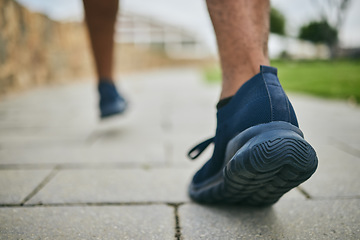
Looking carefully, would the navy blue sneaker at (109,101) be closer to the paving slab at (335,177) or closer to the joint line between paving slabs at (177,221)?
the joint line between paving slabs at (177,221)

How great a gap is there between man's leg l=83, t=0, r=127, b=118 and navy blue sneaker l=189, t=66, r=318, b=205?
104 centimetres

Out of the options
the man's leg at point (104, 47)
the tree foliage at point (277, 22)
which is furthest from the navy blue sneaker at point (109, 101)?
the tree foliage at point (277, 22)

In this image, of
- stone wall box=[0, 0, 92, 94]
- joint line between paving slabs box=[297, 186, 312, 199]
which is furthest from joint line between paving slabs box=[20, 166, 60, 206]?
stone wall box=[0, 0, 92, 94]

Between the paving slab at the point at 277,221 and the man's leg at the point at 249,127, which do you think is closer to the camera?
the man's leg at the point at 249,127

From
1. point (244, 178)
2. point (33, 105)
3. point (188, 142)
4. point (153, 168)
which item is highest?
point (244, 178)

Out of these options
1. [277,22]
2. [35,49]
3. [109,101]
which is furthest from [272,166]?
[277,22]

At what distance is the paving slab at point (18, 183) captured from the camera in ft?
3.13

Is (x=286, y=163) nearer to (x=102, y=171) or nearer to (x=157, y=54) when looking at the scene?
(x=102, y=171)

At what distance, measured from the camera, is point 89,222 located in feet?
2.62

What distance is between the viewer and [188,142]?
1.77 metres

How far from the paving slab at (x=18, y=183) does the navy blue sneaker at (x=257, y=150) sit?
58 cm

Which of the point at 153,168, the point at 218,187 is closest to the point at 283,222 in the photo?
the point at 218,187

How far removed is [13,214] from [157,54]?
68.9 ft

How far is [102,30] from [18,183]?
1019 millimetres
